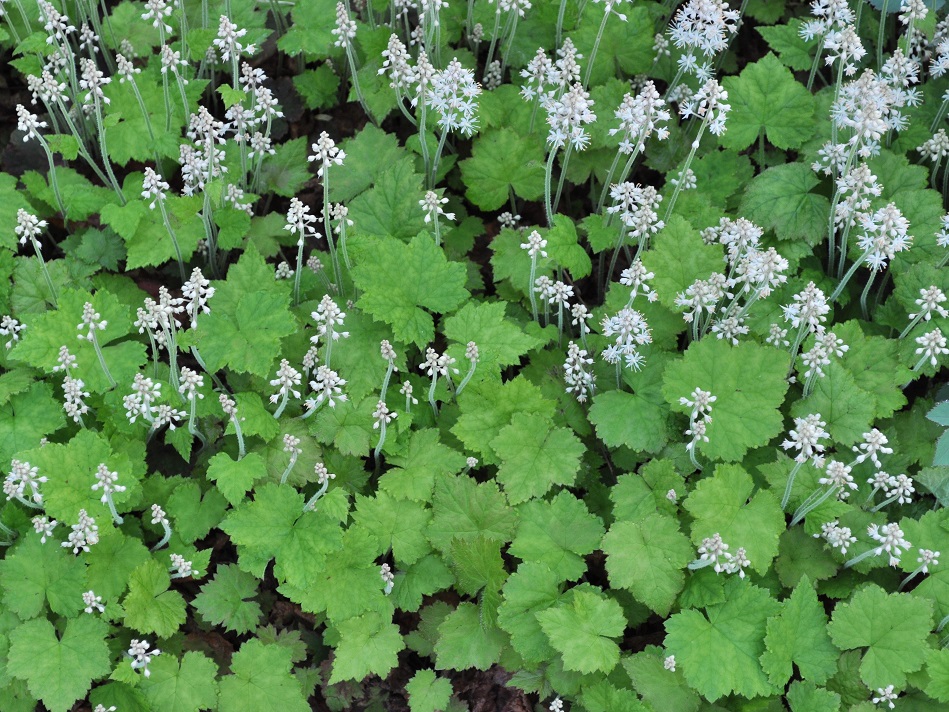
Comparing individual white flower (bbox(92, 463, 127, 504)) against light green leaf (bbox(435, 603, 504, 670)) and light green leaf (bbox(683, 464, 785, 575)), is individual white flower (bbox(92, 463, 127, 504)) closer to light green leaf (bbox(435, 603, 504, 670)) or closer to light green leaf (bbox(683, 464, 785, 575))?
light green leaf (bbox(435, 603, 504, 670))

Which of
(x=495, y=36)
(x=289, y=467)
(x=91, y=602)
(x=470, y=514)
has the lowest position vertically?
(x=91, y=602)

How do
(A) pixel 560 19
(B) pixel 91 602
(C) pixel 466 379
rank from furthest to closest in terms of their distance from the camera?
(A) pixel 560 19 → (C) pixel 466 379 → (B) pixel 91 602

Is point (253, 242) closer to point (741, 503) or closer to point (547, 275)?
point (547, 275)

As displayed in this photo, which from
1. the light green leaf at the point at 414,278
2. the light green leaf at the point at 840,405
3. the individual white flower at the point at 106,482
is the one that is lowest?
the individual white flower at the point at 106,482

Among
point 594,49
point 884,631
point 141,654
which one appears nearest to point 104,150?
point 141,654

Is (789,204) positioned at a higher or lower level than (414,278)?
higher

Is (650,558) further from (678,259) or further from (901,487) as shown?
(678,259)

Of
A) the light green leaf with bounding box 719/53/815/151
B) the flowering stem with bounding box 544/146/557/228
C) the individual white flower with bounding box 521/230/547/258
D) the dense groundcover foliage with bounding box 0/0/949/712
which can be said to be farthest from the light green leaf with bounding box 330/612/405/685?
the light green leaf with bounding box 719/53/815/151

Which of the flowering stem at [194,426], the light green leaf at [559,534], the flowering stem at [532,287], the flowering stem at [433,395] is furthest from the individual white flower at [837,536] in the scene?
the flowering stem at [194,426]

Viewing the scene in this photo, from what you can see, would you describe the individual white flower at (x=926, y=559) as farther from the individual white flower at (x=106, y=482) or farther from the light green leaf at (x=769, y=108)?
the individual white flower at (x=106, y=482)
